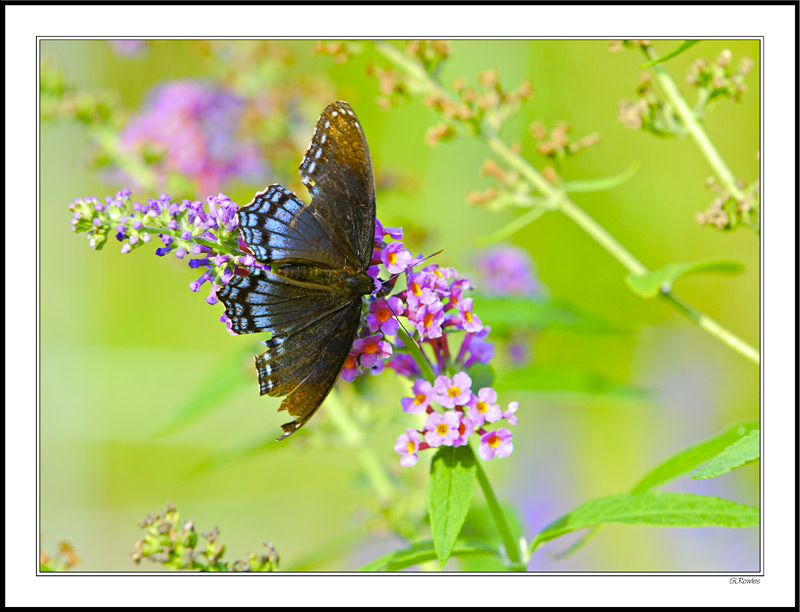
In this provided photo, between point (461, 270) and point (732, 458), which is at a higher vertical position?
point (461, 270)

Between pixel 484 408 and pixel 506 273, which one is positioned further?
pixel 506 273

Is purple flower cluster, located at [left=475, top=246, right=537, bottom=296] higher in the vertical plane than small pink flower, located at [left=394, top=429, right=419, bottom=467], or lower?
higher

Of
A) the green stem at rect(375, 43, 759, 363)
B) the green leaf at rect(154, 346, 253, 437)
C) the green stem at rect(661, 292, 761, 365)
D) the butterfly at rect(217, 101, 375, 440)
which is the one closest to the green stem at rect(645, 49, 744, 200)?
the green stem at rect(375, 43, 759, 363)

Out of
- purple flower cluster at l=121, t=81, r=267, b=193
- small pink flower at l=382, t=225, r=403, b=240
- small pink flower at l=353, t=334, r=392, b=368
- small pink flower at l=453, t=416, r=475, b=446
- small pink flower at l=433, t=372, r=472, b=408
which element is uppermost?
purple flower cluster at l=121, t=81, r=267, b=193

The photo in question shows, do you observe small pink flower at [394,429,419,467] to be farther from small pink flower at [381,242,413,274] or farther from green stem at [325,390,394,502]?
green stem at [325,390,394,502]

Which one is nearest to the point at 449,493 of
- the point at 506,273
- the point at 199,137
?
the point at 506,273

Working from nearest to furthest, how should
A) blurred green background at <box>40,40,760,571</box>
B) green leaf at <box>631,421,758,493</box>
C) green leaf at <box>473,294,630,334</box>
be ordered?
green leaf at <box>631,421,758,493</box> → green leaf at <box>473,294,630,334</box> → blurred green background at <box>40,40,760,571</box>

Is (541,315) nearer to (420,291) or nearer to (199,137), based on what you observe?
(420,291)
